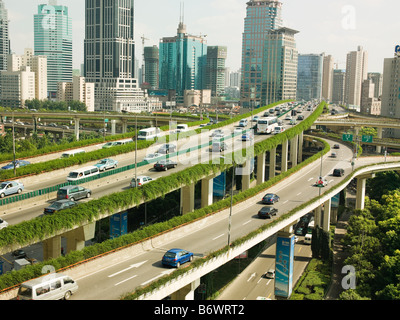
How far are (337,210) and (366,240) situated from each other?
16594mm

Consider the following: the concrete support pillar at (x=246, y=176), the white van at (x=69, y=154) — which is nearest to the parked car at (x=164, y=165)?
the white van at (x=69, y=154)

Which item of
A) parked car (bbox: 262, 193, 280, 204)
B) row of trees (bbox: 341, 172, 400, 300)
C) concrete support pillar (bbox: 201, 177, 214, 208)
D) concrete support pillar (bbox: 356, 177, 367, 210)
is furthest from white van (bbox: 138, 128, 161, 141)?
concrete support pillar (bbox: 356, 177, 367, 210)

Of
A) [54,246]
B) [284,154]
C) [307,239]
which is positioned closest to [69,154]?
[54,246]

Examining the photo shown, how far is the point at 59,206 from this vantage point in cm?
2673

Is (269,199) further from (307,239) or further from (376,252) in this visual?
(307,239)

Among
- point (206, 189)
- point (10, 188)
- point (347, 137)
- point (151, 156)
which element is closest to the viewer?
point (10, 188)

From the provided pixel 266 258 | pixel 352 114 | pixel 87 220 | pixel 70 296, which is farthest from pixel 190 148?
pixel 352 114

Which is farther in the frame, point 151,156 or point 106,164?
point 151,156

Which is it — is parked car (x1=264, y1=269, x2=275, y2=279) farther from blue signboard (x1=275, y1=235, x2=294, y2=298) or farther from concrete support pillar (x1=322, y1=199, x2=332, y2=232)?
concrete support pillar (x1=322, y1=199, x2=332, y2=232)

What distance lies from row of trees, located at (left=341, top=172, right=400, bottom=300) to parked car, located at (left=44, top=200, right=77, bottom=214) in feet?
67.0

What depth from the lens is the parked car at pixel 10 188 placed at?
29.9 m

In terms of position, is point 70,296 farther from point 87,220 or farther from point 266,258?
point 266,258

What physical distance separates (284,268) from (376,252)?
12.5 m

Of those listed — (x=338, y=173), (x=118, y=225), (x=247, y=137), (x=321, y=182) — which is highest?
(x=247, y=137)
